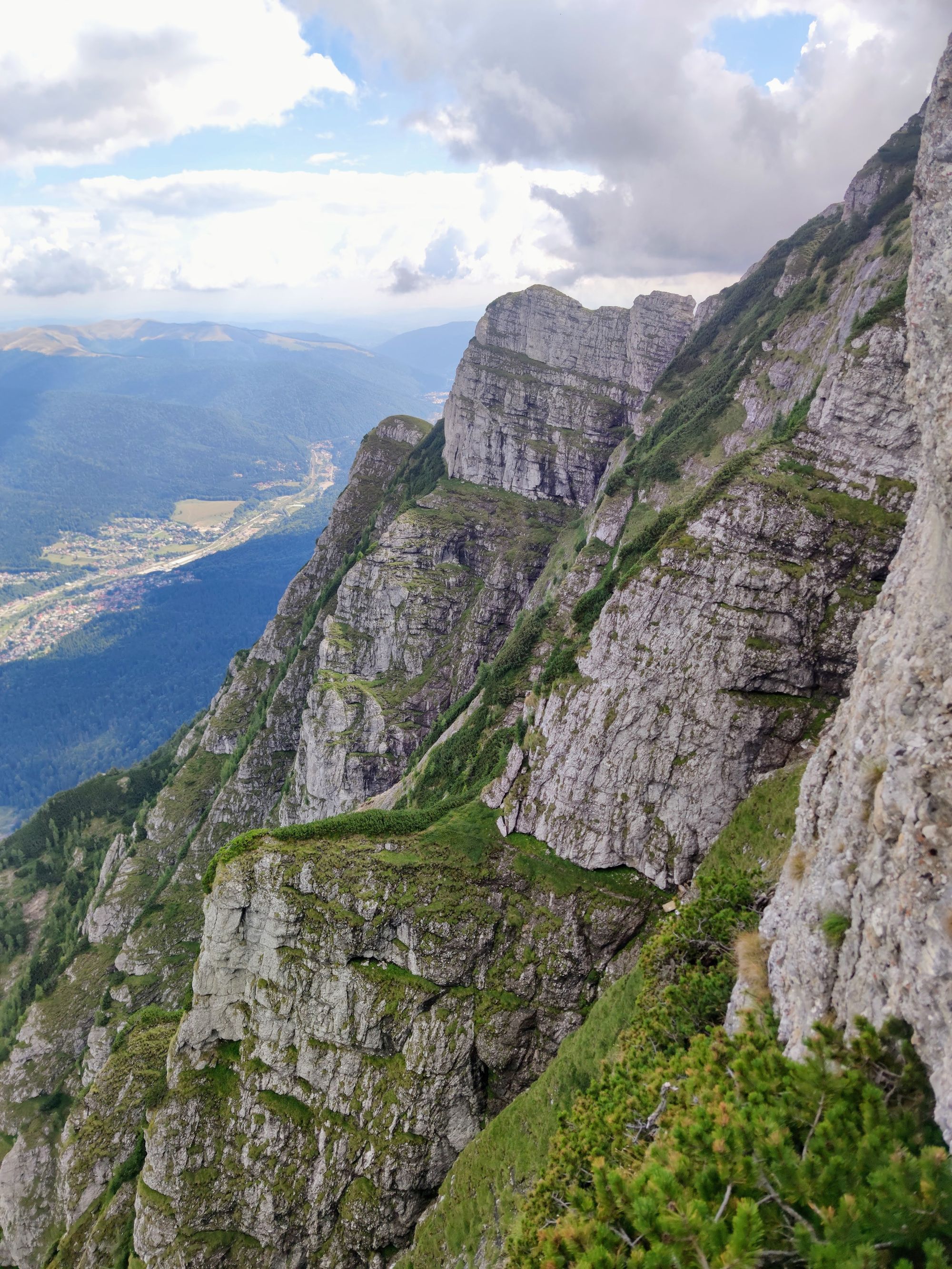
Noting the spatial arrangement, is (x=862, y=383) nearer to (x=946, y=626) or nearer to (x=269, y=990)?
(x=946, y=626)

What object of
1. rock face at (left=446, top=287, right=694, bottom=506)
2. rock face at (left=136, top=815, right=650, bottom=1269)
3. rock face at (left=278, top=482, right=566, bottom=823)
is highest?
rock face at (left=446, top=287, right=694, bottom=506)

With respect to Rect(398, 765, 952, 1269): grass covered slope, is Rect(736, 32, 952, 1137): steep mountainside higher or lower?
higher

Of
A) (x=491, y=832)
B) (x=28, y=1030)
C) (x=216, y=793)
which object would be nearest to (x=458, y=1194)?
(x=491, y=832)

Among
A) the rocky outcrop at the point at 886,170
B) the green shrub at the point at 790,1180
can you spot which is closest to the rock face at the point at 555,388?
the rocky outcrop at the point at 886,170

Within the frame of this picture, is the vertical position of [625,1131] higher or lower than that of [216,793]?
higher

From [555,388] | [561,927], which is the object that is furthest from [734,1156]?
[555,388]

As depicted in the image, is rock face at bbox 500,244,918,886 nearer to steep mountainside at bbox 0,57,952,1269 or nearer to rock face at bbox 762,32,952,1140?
steep mountainside at bbox 0,57,952,1269

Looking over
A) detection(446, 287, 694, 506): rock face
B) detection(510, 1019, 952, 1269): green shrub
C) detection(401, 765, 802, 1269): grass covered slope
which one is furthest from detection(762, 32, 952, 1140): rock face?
detection(446, 287, 694, 506): rock face
